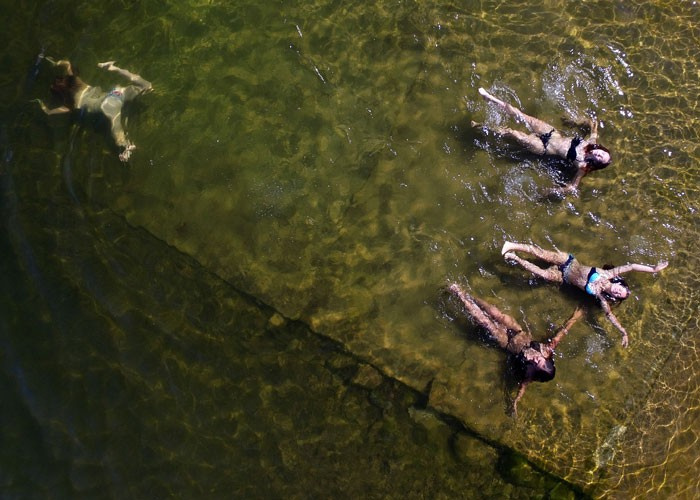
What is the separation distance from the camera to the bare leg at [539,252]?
24.6ft

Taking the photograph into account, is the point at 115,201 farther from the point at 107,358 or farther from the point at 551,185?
the point at 551,185

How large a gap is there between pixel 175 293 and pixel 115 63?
10.5 ft

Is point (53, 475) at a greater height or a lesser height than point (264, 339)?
lesser

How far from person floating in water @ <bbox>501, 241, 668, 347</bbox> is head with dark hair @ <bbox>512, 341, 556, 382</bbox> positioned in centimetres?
83

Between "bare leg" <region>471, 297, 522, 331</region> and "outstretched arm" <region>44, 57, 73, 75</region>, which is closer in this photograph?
"bare leg" <region>471, 297, 522, 331</region>

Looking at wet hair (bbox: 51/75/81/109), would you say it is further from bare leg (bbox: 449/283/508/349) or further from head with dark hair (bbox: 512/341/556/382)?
head with dark hair (bbox: 512/341/556/382)

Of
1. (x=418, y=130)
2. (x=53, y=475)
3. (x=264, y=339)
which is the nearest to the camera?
(x=53, y=475)

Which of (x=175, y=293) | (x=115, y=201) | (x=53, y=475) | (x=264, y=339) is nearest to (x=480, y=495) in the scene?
(x=264, y=339)

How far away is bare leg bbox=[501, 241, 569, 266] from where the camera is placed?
24.6 feet

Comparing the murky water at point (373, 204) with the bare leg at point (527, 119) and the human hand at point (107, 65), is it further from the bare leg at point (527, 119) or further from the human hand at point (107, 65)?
the bare leg at point (527, 119)

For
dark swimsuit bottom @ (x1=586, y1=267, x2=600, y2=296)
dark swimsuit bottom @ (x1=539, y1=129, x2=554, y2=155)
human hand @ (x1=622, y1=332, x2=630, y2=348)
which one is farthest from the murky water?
dark swimsuit bottom @ (x1=586, y1=267, x2=600, y2=296)

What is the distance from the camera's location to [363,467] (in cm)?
733

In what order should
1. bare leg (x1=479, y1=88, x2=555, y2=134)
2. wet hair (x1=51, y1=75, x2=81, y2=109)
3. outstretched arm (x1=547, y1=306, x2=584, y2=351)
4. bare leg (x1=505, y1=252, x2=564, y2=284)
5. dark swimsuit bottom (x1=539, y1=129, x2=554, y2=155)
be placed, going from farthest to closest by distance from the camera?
wet hair (x1=51, y1=75, x2=81, y2=109), bare leg (x1=479, y1=88, x2=555, y2=134), dark swimsuit bottom (x1=539, y1=129, x2=554, y2=155), bare leg (x1=505, y1=252, x2=564, y2=284), outstretched arm (x1=547, y1=306, x2=584, y2=351)

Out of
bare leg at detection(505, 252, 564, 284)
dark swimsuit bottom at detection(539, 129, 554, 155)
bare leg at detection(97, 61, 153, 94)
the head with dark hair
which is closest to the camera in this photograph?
the head with dark hair
